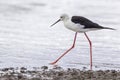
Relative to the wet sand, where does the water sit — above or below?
above

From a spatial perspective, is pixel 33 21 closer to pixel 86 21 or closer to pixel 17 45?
pixel 17 45

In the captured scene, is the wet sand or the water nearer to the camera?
the wet sand

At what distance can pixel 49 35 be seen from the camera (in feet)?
59.1

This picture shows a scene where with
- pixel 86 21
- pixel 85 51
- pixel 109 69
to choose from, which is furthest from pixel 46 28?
pixel 109 69

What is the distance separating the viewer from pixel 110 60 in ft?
44.4

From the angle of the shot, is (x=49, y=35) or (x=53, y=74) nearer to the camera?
(x=53, y=74)

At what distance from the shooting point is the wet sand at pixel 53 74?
1051 cm

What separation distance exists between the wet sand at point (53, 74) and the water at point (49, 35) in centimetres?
82

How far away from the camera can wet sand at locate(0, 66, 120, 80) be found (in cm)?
1051

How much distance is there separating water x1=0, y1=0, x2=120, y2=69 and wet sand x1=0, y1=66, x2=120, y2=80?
32.4 inches

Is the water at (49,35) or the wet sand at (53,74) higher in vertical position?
the water at (49,35)

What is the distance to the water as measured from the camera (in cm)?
1340

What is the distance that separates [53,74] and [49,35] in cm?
711

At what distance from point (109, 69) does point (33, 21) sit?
33.9ft
